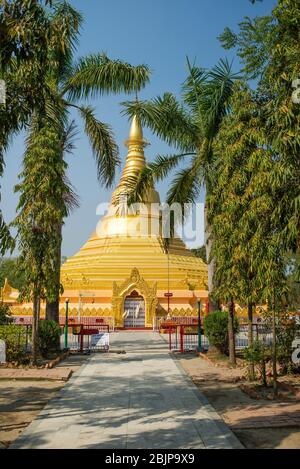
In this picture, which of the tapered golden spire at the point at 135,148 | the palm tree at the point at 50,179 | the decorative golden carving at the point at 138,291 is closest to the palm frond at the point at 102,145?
the palm tree at the point at 50,179

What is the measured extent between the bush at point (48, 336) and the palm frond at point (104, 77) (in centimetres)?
827

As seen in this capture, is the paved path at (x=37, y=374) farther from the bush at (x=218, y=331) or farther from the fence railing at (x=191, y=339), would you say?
the fence railing at (x=191, y=339)

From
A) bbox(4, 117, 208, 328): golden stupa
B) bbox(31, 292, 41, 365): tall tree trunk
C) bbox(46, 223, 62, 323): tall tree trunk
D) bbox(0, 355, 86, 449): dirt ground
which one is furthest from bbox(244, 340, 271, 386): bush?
bbox(4, 117, 208, 328): golden stupa

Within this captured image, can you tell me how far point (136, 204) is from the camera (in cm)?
1720

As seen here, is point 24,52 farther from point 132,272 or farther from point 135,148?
point 135,148

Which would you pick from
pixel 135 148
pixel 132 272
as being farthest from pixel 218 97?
pixel 135 148

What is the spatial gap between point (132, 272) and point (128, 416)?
86.9ft

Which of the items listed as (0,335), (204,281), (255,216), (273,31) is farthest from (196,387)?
(204,281)

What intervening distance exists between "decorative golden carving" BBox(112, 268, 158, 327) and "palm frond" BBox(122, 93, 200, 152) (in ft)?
57.6

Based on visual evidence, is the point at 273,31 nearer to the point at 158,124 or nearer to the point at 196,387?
the point at 196,387

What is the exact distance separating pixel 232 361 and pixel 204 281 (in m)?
24.5

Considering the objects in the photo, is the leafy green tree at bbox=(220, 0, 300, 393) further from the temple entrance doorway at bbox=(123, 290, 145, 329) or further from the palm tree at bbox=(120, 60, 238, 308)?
the temple entrance doorway at bbox=(123, 290, 145, 329)

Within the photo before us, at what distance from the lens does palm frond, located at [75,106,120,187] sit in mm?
17109

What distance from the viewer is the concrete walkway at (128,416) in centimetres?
629
